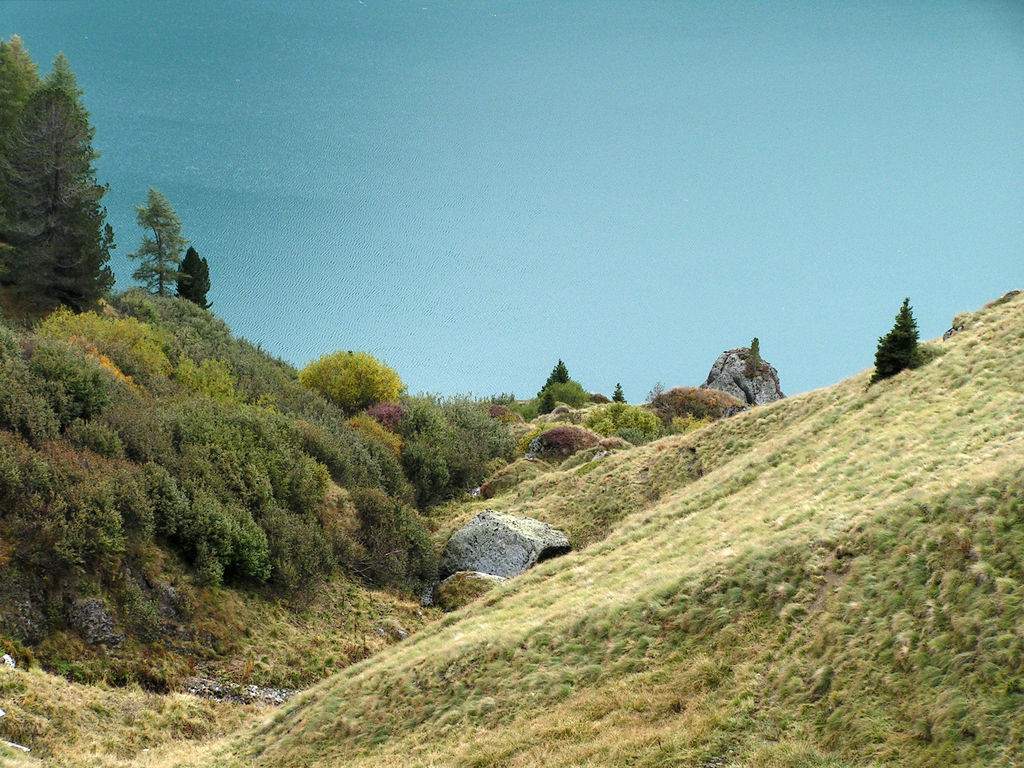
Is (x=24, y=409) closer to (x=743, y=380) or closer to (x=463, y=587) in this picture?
(x=463, y=587)

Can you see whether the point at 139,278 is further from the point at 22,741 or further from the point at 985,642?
the point at 985,642

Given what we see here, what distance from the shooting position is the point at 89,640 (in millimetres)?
24297

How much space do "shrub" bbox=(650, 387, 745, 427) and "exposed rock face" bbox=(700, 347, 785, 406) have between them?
6179mm

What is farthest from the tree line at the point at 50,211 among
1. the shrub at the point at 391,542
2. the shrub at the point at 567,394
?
the shrub at the point at 567,394

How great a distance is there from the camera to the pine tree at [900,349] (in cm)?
2908

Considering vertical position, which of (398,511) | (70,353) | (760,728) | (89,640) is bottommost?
(760,728)

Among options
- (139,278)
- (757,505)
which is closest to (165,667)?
(757,505)

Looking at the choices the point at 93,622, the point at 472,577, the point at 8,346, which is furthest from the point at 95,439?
the point at 472,577

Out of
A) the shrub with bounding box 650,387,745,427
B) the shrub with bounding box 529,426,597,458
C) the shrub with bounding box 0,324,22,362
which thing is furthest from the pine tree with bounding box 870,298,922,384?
the shrub with bounding box 650,387,745,427

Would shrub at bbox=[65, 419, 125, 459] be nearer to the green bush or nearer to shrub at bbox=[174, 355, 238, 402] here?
the green bush

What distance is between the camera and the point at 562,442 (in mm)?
53438

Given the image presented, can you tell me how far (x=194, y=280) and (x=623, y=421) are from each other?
1837 inches

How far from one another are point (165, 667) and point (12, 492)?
729 cm

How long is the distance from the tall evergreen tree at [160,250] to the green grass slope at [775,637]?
6339 centimetres
